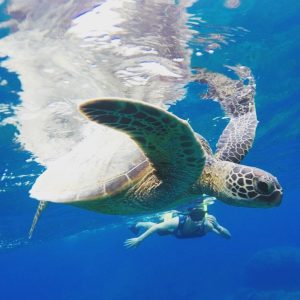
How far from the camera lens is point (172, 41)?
6.93 m

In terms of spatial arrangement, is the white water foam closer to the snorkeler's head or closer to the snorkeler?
the snorkeler's head

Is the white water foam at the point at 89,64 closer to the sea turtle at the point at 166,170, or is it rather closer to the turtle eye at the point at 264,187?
the sea turtle at the point at 166,170

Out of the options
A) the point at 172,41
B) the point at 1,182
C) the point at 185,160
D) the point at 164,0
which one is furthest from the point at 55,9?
the point at 1,182

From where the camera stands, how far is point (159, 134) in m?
2.88

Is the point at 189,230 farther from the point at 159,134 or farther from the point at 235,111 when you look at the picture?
the point at 159,134

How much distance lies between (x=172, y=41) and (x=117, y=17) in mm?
1488

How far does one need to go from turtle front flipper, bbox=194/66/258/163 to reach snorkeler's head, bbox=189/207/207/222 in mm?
3629

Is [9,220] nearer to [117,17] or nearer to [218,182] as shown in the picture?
[117,17]

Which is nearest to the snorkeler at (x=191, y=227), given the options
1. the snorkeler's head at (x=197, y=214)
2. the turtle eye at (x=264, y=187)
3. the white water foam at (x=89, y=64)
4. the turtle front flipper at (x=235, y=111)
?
the snorkeler's head at (x=197, y=214)

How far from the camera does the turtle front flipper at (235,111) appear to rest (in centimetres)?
466

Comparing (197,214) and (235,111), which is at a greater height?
(235,111)

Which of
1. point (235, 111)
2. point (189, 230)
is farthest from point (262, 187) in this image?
point (189, 230)

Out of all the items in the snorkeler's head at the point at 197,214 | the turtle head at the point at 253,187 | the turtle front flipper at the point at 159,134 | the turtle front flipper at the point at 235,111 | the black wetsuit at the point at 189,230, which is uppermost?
the turtle front flipper at the point at 159,134

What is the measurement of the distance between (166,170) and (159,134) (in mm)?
780
